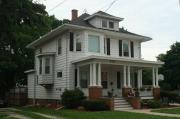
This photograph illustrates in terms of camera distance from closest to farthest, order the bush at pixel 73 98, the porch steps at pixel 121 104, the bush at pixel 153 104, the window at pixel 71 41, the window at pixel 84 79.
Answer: the porch steps at pixel 121 104 < the bush at pixel 73 98 < the bush at pixel 153 104 < the window at pixel 71 41 < the window at pixel 84 79

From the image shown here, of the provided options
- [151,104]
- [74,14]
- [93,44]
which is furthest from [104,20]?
[151,104]

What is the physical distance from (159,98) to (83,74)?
6.93 m

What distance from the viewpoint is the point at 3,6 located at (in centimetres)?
2664

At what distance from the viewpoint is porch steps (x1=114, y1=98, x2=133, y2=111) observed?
87.4ft

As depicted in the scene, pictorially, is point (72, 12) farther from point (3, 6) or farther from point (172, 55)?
point (172, 55)

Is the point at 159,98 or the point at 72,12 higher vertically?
the point at 72,12

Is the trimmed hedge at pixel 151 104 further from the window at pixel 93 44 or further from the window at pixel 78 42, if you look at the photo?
the window at pixel 78 42

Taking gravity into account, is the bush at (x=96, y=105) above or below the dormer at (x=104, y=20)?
below

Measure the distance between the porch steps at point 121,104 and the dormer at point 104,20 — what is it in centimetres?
798

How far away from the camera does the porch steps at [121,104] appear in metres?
26.6

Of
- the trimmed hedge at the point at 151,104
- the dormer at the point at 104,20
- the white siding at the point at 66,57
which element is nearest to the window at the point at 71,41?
the white siding at the point at 66,57

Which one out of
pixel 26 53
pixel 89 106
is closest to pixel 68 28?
pixel 89 106

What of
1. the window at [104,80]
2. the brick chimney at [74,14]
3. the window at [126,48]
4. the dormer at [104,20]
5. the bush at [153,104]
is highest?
the brick chimney at [74,14]

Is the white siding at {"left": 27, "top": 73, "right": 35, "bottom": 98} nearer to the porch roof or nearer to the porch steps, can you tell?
the porch roof
